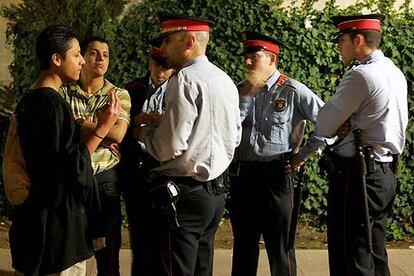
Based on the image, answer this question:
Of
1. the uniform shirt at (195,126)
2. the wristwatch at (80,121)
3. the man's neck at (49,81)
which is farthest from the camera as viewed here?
the wristwatch at (80,121)

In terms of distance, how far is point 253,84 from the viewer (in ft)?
15.4

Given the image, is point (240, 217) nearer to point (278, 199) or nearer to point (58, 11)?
point (278, 199)

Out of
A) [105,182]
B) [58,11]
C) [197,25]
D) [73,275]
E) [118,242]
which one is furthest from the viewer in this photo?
[58,11]

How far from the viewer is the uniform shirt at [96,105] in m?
4.28

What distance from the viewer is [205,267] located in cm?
391

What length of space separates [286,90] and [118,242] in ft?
5.13

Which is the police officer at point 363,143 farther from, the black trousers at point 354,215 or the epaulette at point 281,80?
the epaulette at point 281,80

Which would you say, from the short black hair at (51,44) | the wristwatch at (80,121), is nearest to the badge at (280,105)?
the wristwatch at (80,121)

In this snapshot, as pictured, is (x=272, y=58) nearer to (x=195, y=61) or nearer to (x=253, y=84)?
(x=253, y=84)

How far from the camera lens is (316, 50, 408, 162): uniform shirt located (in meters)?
4.04

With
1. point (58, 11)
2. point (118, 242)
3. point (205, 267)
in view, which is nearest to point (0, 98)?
point (58, 11)

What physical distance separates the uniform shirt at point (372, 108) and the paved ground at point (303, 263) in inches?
69.1

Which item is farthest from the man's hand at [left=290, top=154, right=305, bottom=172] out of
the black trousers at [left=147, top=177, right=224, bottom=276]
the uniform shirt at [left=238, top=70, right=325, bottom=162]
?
the black trousers at [left=147, top=177, right=224, bottom=276]

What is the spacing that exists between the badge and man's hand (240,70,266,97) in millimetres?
163
